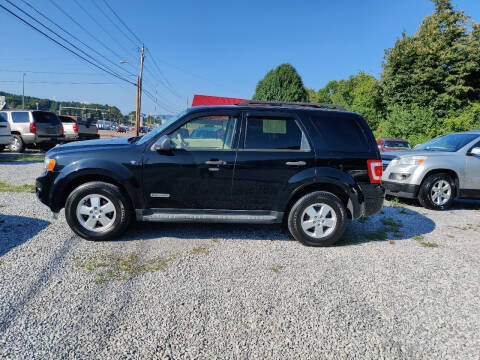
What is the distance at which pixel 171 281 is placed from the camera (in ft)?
9.75

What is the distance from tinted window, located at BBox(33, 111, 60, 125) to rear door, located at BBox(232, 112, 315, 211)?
12.1 m

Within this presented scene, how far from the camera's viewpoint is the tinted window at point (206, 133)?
392 cm

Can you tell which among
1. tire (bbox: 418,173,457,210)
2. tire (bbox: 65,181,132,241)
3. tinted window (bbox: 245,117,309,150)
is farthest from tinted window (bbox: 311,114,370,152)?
tire (bbox: 418,173,457,210)

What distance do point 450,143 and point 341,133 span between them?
4.49 meters

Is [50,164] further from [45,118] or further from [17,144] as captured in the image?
[17,144]

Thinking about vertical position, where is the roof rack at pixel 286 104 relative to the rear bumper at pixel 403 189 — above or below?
above

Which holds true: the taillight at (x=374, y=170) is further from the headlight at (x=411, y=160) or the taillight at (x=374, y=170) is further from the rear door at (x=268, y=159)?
the headlight at (x=411, y=160)

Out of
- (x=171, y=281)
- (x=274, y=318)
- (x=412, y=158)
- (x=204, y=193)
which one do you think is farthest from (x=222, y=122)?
(x=412, y=158)

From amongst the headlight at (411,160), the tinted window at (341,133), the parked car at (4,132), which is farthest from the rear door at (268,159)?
the parked car at (4,132)

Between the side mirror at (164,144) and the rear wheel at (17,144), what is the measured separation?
12.1 metres

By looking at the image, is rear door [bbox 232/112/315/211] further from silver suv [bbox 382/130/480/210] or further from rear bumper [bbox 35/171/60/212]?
silver suv [bbox 382/130/480/210]

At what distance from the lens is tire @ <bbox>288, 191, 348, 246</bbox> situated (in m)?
3.95

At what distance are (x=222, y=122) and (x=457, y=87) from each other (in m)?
27.0

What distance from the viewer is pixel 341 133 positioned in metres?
4.09
